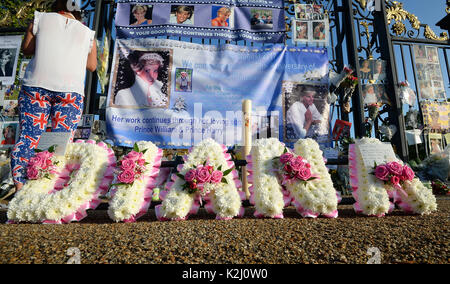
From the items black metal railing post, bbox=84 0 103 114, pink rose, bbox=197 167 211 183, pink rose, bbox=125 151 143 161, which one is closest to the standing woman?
pink rose, bbox=125 151 143 161

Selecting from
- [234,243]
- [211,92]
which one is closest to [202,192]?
[234,243]

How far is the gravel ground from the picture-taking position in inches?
42.4

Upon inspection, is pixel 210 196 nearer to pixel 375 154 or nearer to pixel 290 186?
pixel 290 186

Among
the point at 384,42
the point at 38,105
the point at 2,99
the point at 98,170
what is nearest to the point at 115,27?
the point at 2,99

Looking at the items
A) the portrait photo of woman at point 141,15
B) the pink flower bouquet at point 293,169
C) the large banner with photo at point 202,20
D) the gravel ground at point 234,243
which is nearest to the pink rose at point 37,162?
the gravel ground at point 234,243

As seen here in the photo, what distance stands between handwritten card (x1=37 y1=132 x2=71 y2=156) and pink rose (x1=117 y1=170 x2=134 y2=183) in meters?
0.57

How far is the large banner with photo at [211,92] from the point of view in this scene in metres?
4.50

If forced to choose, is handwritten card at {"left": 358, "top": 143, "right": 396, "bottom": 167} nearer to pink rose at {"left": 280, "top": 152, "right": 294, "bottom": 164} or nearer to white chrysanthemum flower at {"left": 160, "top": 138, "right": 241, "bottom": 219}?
pink rose at {"left": 280, "top": 152, "right": 294, "bottom": 164}

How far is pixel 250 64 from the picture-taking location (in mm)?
4766

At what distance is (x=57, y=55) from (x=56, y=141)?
29.8 inches

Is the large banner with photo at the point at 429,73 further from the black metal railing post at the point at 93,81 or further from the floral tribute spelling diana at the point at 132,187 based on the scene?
the black metal railing post at the point at 93,81

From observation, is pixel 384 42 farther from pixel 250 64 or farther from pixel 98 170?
Result: pixel 98 170

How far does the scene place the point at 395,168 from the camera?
6.37 feet
